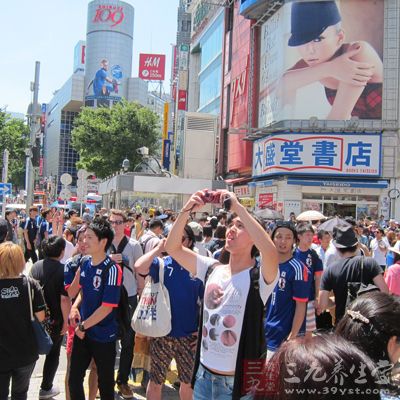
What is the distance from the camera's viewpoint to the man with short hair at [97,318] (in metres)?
4.05

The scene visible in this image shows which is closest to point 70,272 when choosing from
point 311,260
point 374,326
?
point 311,260

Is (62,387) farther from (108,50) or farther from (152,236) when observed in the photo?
(108,50)

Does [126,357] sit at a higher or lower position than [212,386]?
lower

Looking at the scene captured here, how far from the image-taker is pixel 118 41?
338 feet

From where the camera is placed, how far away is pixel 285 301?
13.9ft

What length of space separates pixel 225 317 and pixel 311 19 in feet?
88.8

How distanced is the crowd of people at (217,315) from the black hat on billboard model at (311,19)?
23.2m

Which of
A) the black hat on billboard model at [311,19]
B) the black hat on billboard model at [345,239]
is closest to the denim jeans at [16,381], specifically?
the black hat on billboard model at [345,239]

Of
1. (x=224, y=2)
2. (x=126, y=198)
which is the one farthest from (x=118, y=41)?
(x=126, y=198)

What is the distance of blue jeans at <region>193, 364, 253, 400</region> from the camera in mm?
2988

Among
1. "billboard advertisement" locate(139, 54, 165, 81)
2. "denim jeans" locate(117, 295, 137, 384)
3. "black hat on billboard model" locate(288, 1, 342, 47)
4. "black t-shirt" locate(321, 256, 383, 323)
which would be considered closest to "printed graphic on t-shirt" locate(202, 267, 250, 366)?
"black t-shirt" locate(321, 256, 383, 323)

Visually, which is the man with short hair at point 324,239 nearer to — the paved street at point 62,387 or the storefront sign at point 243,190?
the paved street at point 62,387

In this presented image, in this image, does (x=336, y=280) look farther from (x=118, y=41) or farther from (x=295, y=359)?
(x=118, y=41)

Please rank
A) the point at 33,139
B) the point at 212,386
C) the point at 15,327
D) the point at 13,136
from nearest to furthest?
1. the point at 212,386
2. the point at 15,327
3. the point at 33,139
4. the point at 13,136
